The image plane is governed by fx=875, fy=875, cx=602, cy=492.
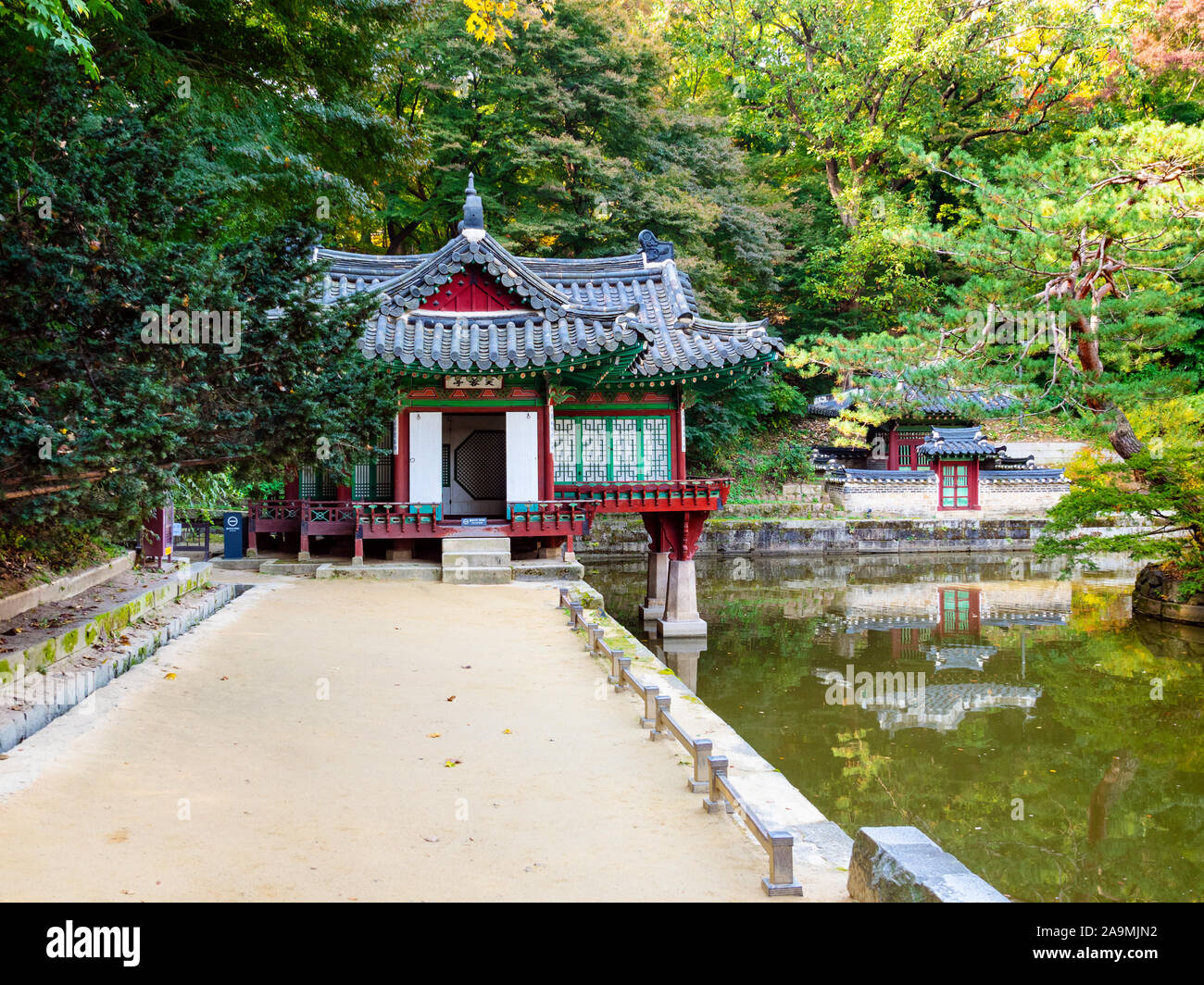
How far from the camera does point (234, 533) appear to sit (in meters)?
15.5

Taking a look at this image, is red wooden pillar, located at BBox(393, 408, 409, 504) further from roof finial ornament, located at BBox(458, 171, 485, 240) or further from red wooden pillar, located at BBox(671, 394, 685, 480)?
red wooden pillar, located at BBox(671, 394, 685, 480)

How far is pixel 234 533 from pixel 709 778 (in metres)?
12.9

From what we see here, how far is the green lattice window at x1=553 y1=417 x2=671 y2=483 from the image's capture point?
15594mm

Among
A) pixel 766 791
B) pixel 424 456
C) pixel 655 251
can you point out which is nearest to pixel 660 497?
pixel 424 456

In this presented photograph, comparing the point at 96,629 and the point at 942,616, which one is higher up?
the point at 96,629

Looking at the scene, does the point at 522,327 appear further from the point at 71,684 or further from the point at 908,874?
the point at 908,874

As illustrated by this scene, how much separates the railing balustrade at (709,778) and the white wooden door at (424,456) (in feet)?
23.0

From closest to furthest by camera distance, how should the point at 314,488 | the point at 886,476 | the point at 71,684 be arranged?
the point at 71,684 < the point at 314,488 < the point at 886,476

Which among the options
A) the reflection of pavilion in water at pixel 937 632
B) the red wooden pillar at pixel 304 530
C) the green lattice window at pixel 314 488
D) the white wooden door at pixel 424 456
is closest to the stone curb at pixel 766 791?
the reflection of pavilion in water at pixel 937 632

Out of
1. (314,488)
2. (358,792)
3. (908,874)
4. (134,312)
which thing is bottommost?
(358,792)

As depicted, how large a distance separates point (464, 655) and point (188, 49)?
698cm

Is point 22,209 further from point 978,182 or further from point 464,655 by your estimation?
point 978,182

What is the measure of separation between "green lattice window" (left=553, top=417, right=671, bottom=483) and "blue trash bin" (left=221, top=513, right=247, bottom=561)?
5650 mm

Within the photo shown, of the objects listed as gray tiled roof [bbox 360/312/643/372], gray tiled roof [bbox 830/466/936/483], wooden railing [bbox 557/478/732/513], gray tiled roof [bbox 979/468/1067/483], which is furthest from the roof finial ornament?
gray tiled roof [bbox 979/468/1067/483]
